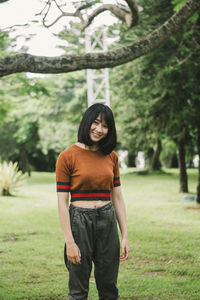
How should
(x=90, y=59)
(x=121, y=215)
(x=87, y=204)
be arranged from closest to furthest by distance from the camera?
(x=87, y=204) → (x=121, y=215) → (x=90, y=59)

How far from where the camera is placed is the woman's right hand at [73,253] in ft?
9.28

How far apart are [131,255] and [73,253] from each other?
3.89 m

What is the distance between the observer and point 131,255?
6.51 m

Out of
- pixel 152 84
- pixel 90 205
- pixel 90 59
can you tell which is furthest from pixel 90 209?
pixel 152 84

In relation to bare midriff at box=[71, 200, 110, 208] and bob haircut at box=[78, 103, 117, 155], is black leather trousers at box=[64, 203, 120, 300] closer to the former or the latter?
bare midriff at box=[71, 200, 110, 208]

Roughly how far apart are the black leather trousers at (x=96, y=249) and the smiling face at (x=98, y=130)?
1.72ft

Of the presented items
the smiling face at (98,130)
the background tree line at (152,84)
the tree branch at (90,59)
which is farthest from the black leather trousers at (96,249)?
the background tree line at (152,84)

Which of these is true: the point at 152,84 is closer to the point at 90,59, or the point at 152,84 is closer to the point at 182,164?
the point at 182,164

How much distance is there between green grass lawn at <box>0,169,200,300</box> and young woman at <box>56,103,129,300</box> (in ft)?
5.43

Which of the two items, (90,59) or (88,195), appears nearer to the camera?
(88,195)

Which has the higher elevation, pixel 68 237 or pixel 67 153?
pixel 67 153

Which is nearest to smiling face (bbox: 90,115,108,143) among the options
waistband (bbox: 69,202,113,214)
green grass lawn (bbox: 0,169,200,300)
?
waistband (bbox: 69,202,113,214)

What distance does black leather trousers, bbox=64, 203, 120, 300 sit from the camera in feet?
9.52

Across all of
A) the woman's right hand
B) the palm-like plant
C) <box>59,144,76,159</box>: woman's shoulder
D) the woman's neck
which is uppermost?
the woman's neck
